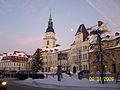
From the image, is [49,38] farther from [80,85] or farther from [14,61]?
[80,85]

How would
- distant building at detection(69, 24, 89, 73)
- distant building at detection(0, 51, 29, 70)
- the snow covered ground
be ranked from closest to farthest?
the snow covered ground → distant building at detection(69, 24, 89, 73) → distant building at detection(0, 51, 29, 70)

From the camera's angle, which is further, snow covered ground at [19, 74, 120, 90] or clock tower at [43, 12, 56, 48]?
A: clock tower at [43, 12, 56, 48]

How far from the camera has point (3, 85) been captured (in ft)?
52.0

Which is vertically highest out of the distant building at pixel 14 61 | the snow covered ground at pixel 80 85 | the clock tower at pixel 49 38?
the clock tower at pixel 49 38

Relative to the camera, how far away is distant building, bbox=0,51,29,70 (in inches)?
5797

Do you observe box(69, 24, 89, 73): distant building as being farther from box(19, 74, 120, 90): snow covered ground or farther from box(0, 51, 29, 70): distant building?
box(0, 51, 29, 70): distant building

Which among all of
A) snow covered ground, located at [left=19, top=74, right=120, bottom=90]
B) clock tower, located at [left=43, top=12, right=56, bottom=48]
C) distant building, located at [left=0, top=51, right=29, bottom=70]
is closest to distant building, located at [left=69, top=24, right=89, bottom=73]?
clock tower, located at [left=43, top=12, right=56, bottom=48]

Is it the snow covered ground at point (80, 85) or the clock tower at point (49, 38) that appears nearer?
the snow covered ground at point (80, 85)

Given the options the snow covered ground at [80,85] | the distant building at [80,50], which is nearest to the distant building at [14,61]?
the distant building at [80,50]

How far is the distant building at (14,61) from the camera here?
14725 cm

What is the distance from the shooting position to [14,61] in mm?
147750

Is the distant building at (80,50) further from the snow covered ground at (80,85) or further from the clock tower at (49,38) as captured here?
the snow covered ground at (80,85)

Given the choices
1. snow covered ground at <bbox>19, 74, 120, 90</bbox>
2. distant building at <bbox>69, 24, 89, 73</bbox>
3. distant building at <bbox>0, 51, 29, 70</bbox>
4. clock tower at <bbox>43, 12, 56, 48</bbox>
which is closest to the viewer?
snow covered ground at <bbox>19, 74, 120, 90</bbox>

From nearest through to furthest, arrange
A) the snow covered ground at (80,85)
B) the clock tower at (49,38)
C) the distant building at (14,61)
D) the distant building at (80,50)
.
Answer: the snow covered ground at (80,85) → the distant building at (80,50) → the clock tower at (49,38) → the distant building at (14,61)
